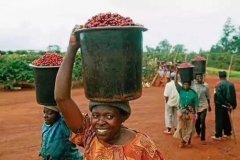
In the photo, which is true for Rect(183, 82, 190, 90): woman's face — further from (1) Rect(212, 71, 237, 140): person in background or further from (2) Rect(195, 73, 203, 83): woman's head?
(1) Rect(212, 71, 237, 140): person in background

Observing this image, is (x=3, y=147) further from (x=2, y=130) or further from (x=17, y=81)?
(x=17, y=81)

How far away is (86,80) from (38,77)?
1.08 metres

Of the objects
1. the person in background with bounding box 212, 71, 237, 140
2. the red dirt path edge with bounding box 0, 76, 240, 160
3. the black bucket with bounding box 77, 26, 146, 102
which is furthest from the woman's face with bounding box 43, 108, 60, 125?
the person in background with bounding box 212, 71, 237, 140

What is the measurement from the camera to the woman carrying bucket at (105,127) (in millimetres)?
2809

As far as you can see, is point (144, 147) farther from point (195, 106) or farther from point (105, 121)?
point (195, 106)

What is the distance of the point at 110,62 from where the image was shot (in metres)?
2.65

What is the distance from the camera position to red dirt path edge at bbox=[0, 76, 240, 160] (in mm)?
9391

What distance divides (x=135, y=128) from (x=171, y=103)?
1.75 metres

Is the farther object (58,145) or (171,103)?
(171,103)

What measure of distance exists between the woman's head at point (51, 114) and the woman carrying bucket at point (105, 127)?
104 cm

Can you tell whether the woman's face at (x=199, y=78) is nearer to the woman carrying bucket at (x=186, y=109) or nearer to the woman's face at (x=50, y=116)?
the woman carrying bucket at (x=186, y=109)

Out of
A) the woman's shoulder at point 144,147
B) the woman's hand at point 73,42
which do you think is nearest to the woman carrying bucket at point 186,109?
the woman's shoulder at point 144,147

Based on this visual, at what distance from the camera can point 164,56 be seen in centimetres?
3938

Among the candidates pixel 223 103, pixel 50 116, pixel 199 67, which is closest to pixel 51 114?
pixel 50 116
